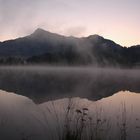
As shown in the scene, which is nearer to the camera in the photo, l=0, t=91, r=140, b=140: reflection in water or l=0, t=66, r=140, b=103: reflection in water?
l=0, t=91, r=140, b=140: reflection in water

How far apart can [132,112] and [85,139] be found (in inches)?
332

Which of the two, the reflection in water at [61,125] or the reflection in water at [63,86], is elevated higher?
the reflection in water at [63,86]

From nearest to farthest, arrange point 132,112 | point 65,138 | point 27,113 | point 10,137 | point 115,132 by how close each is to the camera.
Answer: point 65,138
point 10,137
point 115,132
point 27,113
point 132,112

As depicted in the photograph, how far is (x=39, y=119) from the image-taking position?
14.8m

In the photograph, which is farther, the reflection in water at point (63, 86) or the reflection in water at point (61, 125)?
the reflection in water at point (63, 86)

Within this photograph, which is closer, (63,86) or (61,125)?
(61,125)

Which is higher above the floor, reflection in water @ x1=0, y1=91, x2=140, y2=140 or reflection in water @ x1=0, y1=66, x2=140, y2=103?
reflection in water @ x1=0, y1=66, x2=140, y2=103

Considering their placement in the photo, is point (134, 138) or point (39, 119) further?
point (39, 119)

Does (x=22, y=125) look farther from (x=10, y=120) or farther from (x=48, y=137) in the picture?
(x=48, y=137)

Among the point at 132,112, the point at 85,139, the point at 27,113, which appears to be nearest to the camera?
the point at 85,139

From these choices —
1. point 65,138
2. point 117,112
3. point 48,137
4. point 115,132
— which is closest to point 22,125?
point 48,137

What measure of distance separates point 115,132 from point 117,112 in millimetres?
5213

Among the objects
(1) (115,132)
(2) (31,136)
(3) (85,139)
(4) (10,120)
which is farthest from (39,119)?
(3) (85,139)

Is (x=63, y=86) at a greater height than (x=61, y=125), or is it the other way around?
(x=63, y=86)
